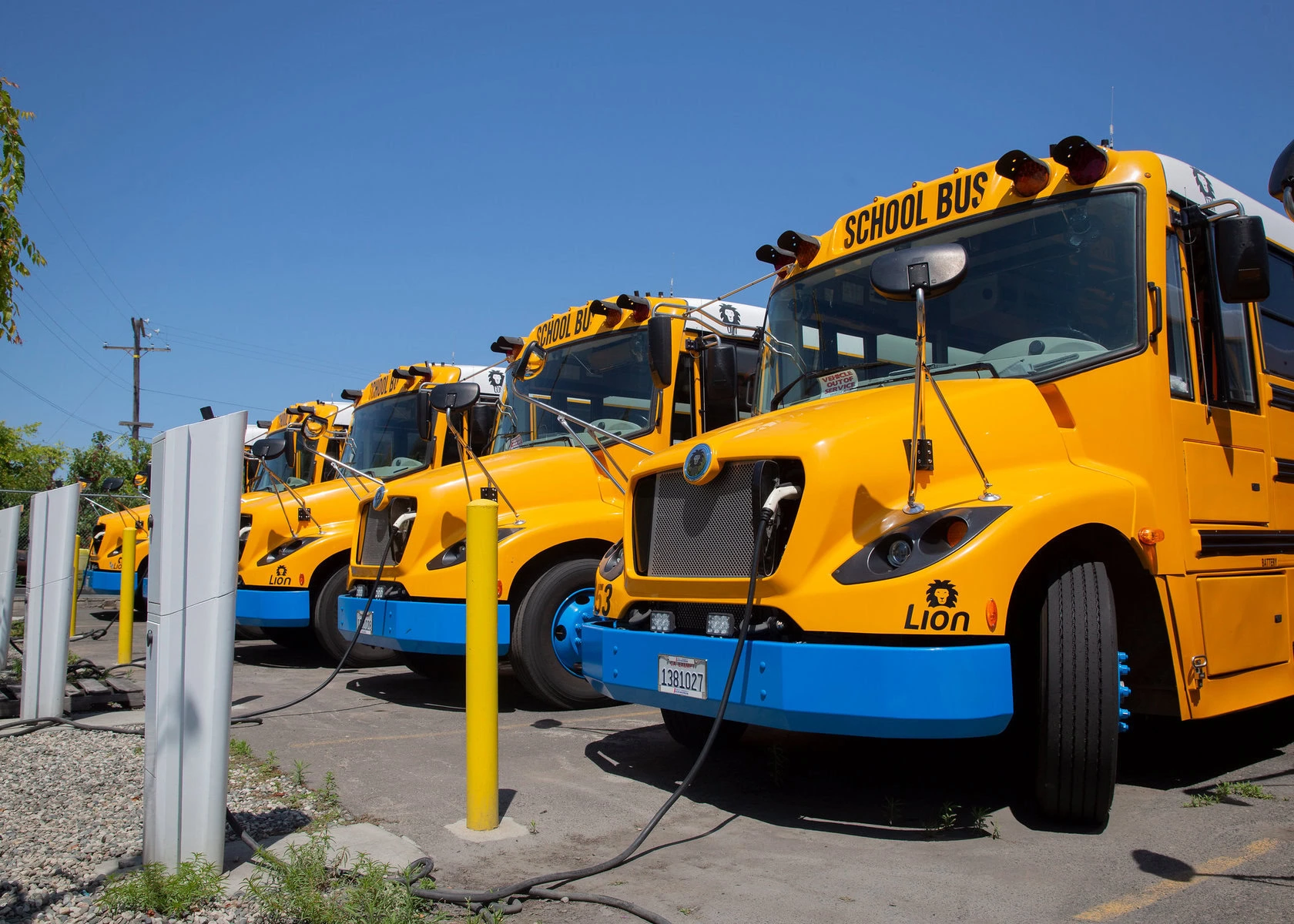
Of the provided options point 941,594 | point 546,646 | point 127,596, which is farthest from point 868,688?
point 127,596

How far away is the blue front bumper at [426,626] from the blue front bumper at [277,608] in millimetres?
2218

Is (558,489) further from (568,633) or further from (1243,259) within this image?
(1243,259)

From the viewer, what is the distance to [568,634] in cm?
644

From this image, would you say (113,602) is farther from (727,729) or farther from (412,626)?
(727,729)

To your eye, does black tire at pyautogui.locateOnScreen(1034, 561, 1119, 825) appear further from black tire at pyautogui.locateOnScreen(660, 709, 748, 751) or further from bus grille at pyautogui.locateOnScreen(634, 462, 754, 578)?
black tire at pyautogui.locateOnScreen(660, 709, 748, 751)

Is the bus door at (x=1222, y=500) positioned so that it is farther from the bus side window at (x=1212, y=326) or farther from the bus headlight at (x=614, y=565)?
the bus headlight at (x=614, y=565)

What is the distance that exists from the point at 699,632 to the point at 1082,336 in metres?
2.06

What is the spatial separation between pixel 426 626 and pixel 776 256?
10.2 feet

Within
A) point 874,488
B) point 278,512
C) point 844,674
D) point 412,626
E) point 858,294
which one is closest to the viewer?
point 844,674

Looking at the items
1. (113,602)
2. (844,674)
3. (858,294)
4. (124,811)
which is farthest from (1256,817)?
(113,602)

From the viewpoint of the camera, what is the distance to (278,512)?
9.44 metres

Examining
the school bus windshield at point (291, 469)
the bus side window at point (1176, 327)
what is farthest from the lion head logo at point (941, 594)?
the school bus windshield at point (291, 469)

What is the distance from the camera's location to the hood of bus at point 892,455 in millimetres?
3775

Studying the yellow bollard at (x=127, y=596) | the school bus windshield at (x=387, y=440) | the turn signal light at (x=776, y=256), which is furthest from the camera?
the school bus windshield at (x=387, y=440)
